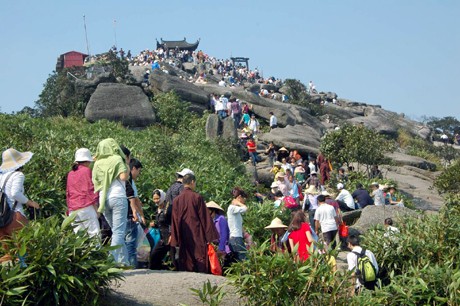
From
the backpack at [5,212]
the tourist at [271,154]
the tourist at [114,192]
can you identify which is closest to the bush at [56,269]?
the backpack at [5,212]

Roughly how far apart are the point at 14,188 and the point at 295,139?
877 inches

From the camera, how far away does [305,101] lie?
4631 centimetres

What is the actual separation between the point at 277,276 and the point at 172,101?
23968mm

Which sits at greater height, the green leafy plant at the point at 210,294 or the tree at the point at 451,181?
the green leafy plant at the point at 210,294

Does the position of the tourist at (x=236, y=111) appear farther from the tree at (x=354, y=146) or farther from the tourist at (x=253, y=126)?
the tree at (x=354, y=146)

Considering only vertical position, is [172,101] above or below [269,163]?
above

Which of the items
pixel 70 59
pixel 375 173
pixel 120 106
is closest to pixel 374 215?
pixel 375 173

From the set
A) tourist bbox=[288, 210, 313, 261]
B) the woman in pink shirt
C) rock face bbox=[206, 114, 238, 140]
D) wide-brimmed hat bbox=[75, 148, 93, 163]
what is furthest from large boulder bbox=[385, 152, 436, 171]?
the woman in pink shirt

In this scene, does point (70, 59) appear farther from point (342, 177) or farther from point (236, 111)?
point (342, 177)

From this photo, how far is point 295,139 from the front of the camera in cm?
2989

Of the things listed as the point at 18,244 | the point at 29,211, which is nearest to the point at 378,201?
the point at 29,211

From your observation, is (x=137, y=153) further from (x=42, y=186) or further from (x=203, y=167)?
(x=42, y=186)

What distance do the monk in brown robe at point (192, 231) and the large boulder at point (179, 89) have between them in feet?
79.9

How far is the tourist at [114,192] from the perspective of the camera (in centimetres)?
915
